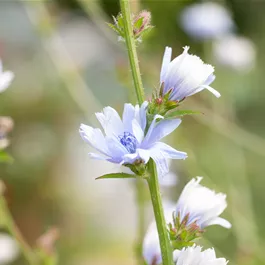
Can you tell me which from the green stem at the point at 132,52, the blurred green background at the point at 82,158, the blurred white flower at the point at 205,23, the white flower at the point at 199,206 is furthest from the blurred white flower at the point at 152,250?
the blurred white flower at the point at 205,23

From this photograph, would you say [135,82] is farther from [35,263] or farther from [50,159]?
[50,159]

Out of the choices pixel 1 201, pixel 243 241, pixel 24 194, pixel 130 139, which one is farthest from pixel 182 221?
pixel 24 194

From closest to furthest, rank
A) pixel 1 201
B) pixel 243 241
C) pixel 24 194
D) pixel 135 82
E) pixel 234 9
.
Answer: pixel 135 82, pixel 1 201, pixel 243 241, pixel 24 194, pixel 234 9

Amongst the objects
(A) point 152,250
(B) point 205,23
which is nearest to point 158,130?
(A) point 152,250

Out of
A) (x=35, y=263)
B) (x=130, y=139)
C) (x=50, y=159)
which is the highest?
(x=50, y=159)

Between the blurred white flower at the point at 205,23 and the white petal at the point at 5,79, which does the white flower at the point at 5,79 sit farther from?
the blurred white flower at the point at 205,23

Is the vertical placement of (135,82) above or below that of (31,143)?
below
